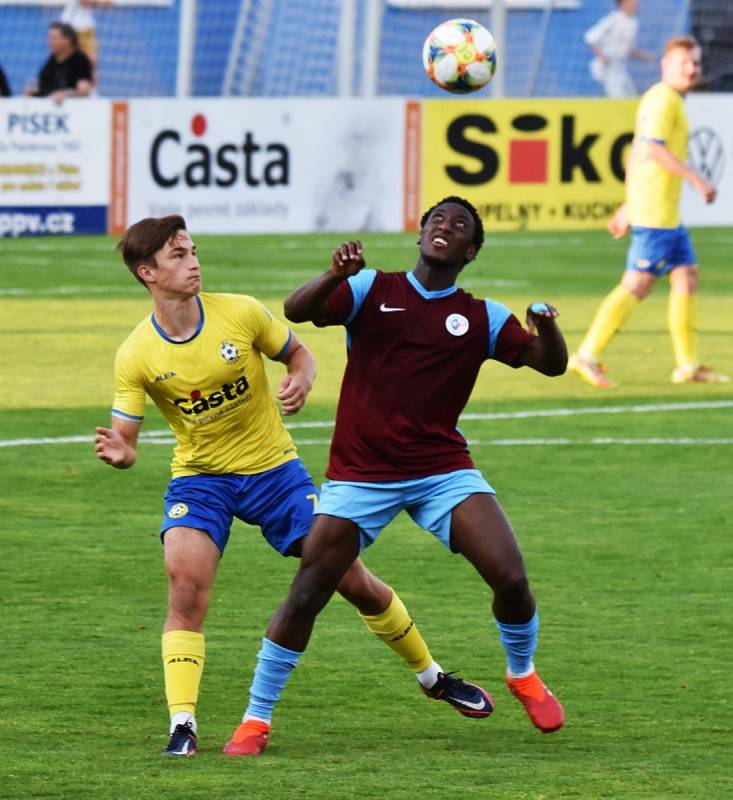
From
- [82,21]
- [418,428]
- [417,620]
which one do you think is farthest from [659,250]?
[82,21]

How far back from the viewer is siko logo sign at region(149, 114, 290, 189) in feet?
84.3

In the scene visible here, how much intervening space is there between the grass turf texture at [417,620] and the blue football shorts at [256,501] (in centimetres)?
66

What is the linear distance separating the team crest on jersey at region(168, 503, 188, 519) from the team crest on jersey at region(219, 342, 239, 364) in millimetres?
512

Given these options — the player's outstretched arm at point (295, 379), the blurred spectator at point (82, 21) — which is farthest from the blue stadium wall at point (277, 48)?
the player's outstretched arm at point (295, 379)

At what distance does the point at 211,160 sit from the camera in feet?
85.1

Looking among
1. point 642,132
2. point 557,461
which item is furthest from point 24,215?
point 557,461

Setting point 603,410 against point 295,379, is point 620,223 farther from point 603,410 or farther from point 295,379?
point 295,379

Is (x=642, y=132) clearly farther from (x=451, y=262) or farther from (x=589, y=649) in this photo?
(x=451, y=262)

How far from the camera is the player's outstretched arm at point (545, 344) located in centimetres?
698

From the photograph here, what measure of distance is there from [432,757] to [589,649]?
1809 millimetres

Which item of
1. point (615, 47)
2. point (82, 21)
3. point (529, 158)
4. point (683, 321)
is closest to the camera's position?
Result: point (683, 321)

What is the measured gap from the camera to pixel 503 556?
23.0 feet

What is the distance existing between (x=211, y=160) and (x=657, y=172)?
11.3m

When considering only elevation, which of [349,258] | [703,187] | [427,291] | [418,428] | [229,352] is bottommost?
[703,187]
